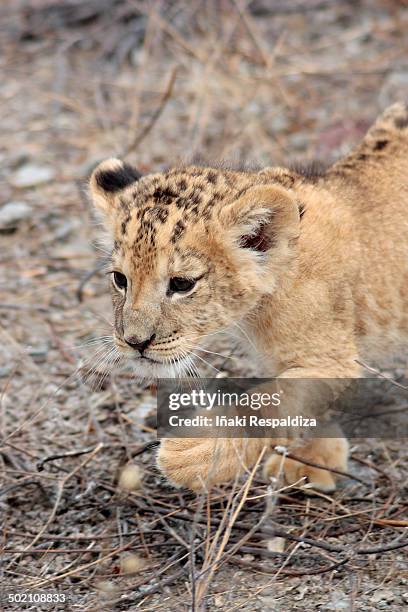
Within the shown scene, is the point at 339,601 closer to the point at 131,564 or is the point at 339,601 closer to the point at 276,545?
the point at 276,545

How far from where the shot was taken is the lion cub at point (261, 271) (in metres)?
4.82

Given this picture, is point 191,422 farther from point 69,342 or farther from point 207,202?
point 69,342

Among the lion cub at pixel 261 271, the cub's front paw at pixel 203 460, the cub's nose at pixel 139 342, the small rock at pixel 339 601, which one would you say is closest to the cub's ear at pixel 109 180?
the lion cub at pixel 261 271

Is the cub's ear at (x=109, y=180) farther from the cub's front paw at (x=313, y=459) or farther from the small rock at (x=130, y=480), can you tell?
the cub's front paw at (x=313, y=459)

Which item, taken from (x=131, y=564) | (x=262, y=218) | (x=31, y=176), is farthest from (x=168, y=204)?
(x=31, y=176)

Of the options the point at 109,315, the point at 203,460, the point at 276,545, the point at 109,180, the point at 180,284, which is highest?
the point at 109,315

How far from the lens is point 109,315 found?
7398mm

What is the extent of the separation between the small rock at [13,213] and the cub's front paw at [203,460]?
13.5ft

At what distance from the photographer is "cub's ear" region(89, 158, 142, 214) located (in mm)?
5410

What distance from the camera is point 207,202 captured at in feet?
16.2

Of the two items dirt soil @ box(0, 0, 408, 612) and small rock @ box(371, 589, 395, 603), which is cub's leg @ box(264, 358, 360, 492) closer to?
dirt soil @ box(0, 0, 408, 612)

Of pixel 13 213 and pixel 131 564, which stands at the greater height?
pixel 13 213

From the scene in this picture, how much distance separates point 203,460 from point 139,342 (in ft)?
2.15

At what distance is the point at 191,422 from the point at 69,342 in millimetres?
1908
